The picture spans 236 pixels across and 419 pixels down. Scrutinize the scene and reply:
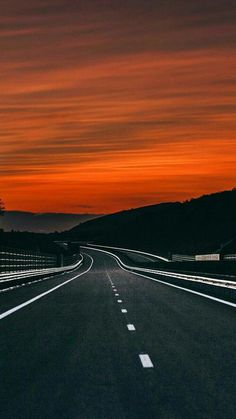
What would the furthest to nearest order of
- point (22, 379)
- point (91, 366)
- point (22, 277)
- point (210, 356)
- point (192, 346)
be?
1. point (22, 277)
2. point (192, 346)
3. point (210, 356)
4. point (91, 366)
5. point (22, 379)

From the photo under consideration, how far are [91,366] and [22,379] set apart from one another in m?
1.54

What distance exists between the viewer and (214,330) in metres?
17.0

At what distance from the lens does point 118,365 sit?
38.9 ft

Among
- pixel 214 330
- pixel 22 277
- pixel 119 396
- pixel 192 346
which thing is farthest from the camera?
pixel 22 277

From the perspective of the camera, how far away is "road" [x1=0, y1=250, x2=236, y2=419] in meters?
8.55

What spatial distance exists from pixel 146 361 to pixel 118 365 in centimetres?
54

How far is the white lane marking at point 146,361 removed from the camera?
1174 cm

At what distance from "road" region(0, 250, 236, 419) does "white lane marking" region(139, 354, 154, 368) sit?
0.05ft

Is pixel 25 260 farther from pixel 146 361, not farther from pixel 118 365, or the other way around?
pixel 118 365

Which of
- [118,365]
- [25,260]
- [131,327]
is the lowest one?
[118,365]

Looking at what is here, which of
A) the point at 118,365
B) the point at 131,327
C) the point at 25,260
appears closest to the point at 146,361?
the point at 118,365

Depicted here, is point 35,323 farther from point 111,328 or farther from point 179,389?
point 179,389

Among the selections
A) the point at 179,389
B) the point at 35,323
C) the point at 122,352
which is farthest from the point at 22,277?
the point at 179,389

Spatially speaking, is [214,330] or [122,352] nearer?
[122,352]
